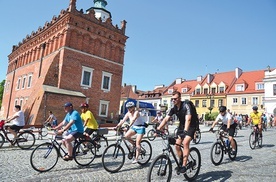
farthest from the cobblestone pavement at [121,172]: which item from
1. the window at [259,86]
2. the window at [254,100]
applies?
the window at [259,86]

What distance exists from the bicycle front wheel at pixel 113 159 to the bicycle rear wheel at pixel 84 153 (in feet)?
3.43

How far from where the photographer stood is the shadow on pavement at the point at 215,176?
5332mm

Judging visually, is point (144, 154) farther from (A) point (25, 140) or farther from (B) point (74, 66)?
(B) point (74, 66)

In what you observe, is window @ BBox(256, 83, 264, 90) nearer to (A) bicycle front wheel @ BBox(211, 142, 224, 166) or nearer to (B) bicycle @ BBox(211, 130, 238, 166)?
(B) bicycle @ BBox(211, 130, 238, 166)

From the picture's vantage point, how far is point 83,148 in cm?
666

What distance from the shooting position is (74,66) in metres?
26.2

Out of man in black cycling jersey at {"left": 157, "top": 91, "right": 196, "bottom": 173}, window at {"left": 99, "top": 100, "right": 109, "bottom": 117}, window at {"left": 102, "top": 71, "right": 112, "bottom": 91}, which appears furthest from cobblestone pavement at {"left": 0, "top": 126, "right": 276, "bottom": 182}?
window at {"left": 102, "top": 71, "right": 112, "bottom": 91}

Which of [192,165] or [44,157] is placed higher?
[192,165]

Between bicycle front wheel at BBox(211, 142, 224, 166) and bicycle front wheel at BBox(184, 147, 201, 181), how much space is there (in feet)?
5.05

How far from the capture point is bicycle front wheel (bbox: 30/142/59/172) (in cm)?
564

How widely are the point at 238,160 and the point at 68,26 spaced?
24.2 m

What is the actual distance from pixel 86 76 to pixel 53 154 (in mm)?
22353

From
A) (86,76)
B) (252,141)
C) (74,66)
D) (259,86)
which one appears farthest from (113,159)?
(259,86)

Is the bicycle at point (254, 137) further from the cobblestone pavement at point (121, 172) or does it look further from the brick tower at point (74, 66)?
the brick tower at point (74, 66)
